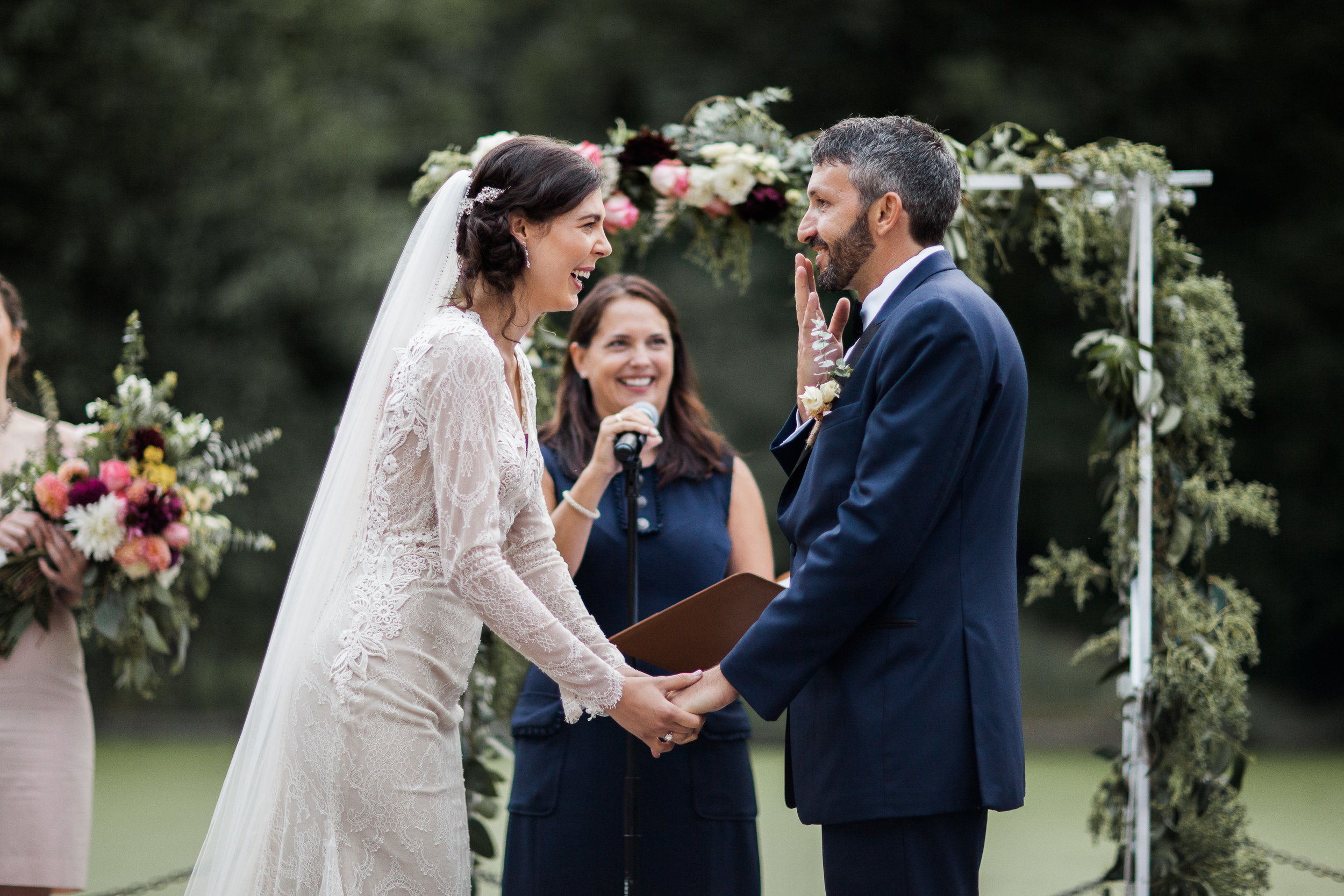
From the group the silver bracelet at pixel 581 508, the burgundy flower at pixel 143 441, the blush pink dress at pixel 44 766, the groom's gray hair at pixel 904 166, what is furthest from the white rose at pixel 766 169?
the blush pink dress at pixel 44 766

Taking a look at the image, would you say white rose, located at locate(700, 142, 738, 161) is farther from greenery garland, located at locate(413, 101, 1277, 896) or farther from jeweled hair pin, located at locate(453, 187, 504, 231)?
jeweled hair pin, located at locate(453, 187, 504, 231)

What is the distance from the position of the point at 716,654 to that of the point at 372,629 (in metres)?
0.73

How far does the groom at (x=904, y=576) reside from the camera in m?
2.02

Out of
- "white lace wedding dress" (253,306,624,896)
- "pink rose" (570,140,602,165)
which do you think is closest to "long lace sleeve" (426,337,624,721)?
"white lace wedding dress" (253,306,624,896)

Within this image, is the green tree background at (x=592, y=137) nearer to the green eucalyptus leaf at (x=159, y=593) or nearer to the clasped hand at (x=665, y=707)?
the green eucalyptus leaf at (x=159, y=593)

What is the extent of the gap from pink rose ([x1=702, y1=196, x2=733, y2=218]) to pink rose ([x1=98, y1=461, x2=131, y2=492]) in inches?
67.7

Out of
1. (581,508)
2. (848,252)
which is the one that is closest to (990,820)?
(581,508)

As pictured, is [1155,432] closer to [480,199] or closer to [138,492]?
[480,199]

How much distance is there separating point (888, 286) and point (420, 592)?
949 mm

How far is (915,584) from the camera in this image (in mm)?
2064

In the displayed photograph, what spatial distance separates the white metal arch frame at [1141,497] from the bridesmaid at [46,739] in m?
2.64

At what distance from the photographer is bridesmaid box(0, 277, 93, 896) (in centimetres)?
307

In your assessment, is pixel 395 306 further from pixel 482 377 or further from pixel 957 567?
pixel 957 567

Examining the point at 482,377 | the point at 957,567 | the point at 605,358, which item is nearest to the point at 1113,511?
the point at 605,358
